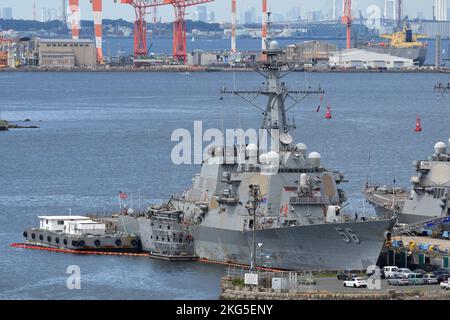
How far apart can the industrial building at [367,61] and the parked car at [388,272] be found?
148m

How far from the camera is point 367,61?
183625mm

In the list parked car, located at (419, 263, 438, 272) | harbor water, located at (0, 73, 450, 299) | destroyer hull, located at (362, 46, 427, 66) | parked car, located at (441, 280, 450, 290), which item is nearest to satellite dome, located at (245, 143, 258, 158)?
harbor water, located at (0, 73, 450, 299)

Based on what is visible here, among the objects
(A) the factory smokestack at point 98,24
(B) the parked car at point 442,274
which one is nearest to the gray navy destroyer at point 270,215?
(B) the parked car at point 442,274

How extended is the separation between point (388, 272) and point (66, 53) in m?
156

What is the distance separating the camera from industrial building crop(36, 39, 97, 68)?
18750cm

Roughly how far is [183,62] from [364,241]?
521 ft

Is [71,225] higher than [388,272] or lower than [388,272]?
lower

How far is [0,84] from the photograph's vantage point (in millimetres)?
155125

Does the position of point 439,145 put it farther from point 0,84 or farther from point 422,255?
point 0,84

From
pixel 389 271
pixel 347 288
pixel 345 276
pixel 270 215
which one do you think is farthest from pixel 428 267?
pixel 270 215

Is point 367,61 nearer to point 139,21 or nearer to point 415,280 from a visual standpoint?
point 139,21

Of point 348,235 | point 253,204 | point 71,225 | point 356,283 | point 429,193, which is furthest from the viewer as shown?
point 71,225

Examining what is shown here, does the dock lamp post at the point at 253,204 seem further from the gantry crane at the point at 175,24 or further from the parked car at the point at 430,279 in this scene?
the gantry crane at the point at 175,24

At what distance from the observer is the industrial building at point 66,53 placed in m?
188
